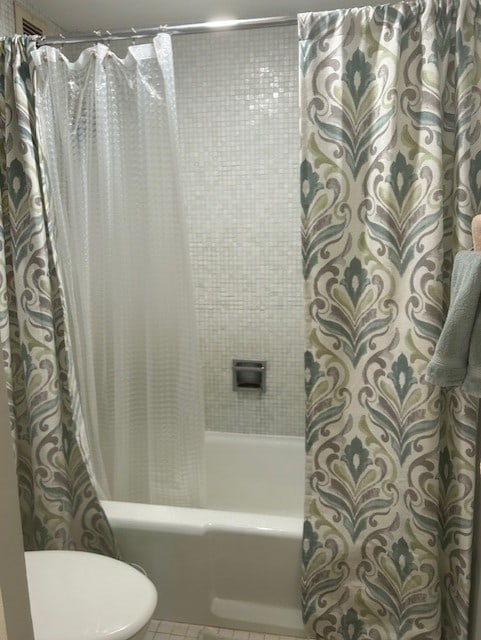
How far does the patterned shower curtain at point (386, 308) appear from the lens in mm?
1377

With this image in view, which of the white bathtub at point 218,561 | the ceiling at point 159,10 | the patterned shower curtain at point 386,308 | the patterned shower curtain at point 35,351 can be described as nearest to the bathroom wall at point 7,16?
the ceiling at point 159,10

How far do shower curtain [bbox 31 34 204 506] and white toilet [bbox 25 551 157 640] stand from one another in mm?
389

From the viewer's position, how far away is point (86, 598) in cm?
133

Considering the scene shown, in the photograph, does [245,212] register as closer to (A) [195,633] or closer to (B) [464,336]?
(B) [464,336]

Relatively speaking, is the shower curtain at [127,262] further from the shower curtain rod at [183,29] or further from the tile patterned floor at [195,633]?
the tile patterned floor at [195,633]

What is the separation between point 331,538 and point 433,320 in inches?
29.7

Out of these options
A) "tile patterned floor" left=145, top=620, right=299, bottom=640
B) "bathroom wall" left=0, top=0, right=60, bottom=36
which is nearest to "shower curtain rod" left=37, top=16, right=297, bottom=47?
"bathroom wall" left=0, top=0, right=60, bottom=36

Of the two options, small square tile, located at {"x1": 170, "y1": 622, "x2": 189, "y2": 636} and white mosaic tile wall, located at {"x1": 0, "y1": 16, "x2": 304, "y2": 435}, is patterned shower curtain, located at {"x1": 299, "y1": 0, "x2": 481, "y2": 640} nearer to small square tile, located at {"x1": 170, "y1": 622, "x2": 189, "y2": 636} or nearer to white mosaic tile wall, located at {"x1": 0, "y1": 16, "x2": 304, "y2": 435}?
small square tile, located at {"x1": 170, "y1": 622, "x2": 189, "y2": 636}

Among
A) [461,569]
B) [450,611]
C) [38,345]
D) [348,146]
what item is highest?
[348,146]

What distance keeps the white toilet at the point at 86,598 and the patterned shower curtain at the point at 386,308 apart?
0.57 m

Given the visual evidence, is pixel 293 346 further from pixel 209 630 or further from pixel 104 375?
pixel 209 630

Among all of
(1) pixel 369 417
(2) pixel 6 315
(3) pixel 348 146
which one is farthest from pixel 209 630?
(3) pixel 348 146

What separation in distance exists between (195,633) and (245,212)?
169cm

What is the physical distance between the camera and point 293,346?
2.39m
